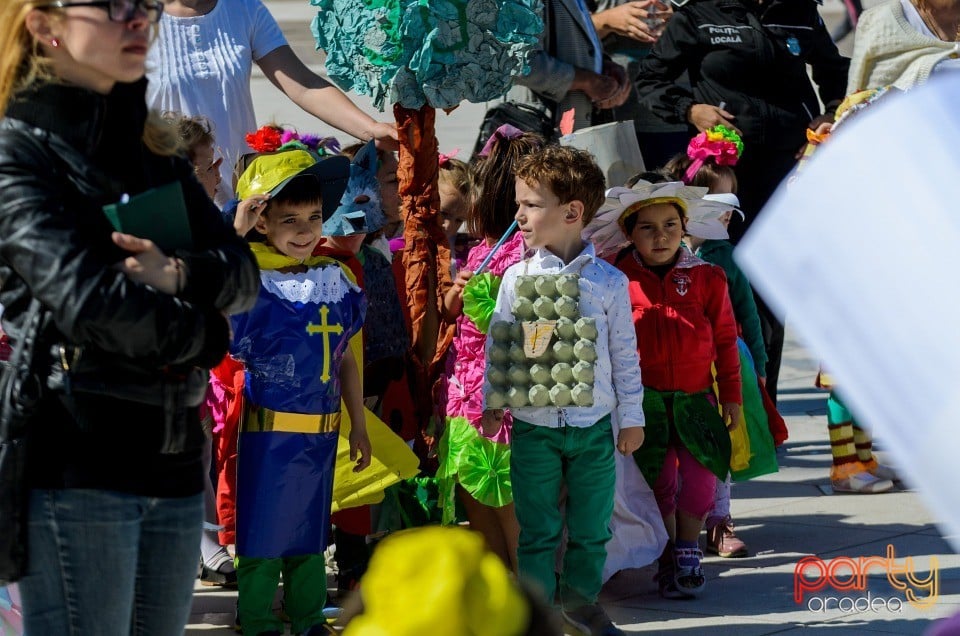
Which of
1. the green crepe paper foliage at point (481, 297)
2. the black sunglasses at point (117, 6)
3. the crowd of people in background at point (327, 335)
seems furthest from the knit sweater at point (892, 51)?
the black sunglasses at point (117, 6)

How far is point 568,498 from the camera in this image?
441cm

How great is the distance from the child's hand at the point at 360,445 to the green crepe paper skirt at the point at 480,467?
479 mm

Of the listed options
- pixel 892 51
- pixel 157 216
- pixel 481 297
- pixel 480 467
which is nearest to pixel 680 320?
pixel 481 297

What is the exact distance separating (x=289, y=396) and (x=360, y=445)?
0.32 m

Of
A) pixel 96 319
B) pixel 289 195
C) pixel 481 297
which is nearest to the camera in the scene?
pixel 96 319

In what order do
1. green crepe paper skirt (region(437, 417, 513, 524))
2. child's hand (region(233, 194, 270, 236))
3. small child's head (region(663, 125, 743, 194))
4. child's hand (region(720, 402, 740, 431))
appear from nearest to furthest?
1. child's hand (region(233, 194, 270, 236))
2. green crepe paper skirt (region(437, 417, 513, 524))
3. child's hand (region(720, 402, 740, 431))
4. small child's head (region(663, 125, 743, 194))

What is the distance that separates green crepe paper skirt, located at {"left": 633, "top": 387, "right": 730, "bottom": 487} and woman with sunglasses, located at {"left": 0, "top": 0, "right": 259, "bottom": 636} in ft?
8.87

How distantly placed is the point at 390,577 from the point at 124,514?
103cm

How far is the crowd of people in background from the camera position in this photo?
7.48ft

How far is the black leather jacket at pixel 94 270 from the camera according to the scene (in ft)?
7.25

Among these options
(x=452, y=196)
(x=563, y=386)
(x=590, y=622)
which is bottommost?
(x=590, y=622)

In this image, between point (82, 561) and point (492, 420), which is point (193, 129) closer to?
point (492, 420)

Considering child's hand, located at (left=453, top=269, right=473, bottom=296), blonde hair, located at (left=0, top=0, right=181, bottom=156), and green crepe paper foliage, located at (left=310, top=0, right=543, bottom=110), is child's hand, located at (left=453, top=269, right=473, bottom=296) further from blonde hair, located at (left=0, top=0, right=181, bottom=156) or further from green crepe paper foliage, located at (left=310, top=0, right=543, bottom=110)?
blonde hair, located at (left=0, top=0, right=181, bottom=156)

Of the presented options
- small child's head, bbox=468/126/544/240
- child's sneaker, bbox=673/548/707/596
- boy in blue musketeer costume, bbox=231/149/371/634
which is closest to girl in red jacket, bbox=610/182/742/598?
child's sneaker, bbox=673/548/707/596
